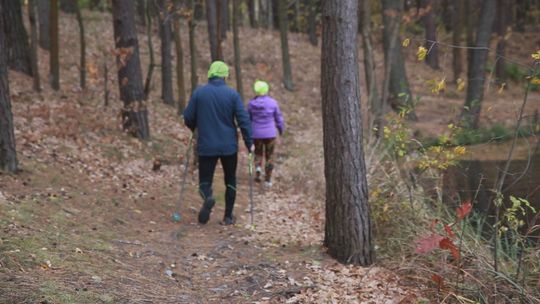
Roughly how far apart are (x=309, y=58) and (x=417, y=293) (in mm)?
25172

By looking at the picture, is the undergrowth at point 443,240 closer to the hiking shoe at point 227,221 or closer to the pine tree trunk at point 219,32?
the hiking shoe at point 227,221

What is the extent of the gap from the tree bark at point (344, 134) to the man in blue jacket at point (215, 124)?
6.18 ft

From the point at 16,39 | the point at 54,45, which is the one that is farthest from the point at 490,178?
the point at 16,39

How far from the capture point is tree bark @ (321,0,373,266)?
19.6 ft

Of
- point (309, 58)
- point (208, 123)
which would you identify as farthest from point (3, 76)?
point (309, 58)

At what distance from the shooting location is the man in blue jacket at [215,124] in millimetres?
7676

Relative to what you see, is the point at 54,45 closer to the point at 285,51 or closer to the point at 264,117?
the point at 264,117

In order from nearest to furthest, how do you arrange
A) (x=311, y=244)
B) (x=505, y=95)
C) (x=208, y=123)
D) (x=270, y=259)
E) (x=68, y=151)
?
(x=270, y=259)
(x=311, y=244)
(x=208, y=123)
(x=68, y=151)
(x=505, y=95)

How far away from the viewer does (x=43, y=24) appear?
20266 millimetres

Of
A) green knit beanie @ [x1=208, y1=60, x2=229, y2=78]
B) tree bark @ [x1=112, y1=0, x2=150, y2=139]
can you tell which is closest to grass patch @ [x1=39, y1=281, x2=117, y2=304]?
green knit beanie @ [x1=208, y1=60, x2=229, y2=78]

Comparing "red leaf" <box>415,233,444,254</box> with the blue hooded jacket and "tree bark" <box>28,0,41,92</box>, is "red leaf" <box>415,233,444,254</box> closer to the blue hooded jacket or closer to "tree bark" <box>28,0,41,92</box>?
the blue hooded jacket

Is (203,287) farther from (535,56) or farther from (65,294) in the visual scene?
(535,56)

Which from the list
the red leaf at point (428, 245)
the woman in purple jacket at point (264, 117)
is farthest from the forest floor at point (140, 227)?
the woman in purple jacket at point (264, 117)

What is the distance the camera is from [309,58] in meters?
29.9
